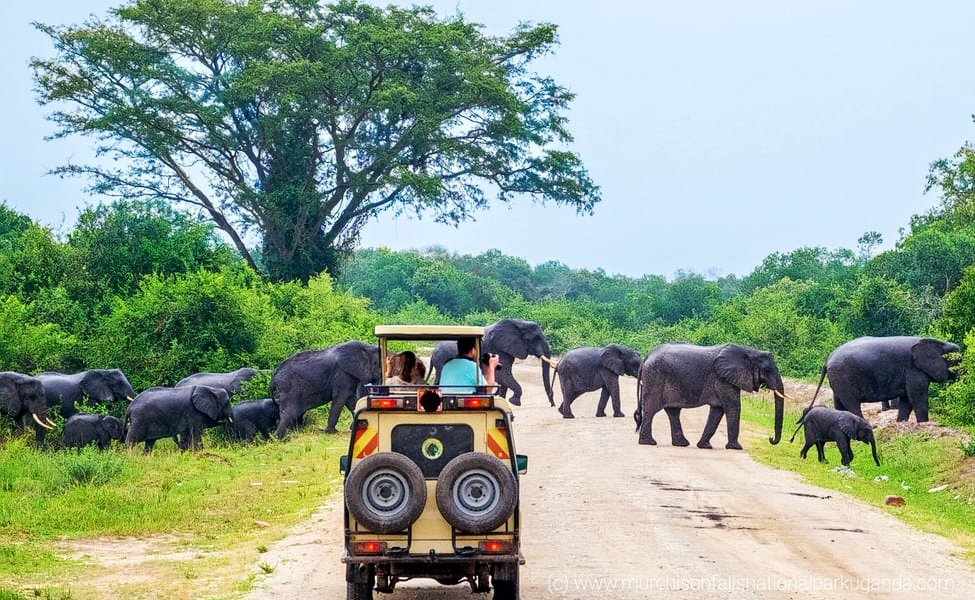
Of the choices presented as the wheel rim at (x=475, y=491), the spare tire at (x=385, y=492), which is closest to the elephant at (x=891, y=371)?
the wheel rim at (x=475, y=491)

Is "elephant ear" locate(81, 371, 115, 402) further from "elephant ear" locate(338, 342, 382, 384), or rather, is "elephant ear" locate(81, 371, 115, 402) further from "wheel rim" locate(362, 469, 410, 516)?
"wheel rim" locate(362, 469, 410, 516)

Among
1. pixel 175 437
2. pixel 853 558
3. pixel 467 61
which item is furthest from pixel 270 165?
pixel 853 558

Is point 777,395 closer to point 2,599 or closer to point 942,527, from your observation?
point 942,527

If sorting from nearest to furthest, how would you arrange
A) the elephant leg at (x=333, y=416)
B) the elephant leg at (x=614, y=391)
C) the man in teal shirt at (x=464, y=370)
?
the man in teal shirt at (x=464, y=370) < the elephant leg at (x=333, y=416) < the elephant leg at (x=614, y=391)

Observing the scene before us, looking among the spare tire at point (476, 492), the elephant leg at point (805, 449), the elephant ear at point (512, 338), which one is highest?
the elephant ear at point (512, 338)

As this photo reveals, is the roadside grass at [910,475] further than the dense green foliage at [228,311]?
No

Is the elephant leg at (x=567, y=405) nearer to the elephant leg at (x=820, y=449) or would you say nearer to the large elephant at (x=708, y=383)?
the large elephant at (x=708, y=383)

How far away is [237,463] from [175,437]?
8.76 ft

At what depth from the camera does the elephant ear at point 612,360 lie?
29.3 meters

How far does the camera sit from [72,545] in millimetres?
14234

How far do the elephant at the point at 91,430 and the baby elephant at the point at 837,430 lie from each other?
11953mm

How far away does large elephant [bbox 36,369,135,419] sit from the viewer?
24875 millimetres

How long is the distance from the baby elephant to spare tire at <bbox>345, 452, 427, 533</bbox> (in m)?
13.3

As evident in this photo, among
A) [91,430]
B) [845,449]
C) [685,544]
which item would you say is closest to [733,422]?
[845,449]
